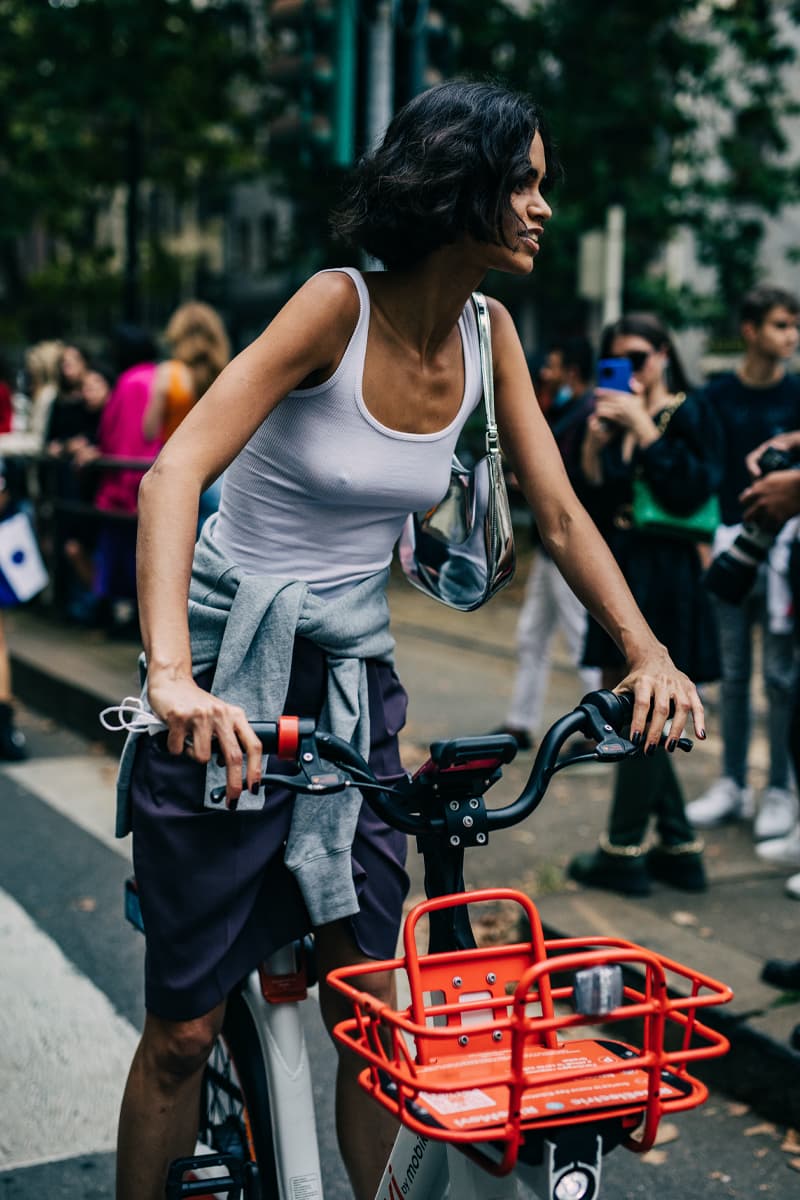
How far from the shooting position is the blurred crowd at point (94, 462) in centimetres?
761

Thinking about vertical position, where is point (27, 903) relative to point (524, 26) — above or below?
below

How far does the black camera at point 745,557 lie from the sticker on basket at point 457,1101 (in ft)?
9.39

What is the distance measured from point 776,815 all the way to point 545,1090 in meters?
4.21

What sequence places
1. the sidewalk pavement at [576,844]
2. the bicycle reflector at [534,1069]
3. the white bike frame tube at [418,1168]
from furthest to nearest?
the sidewalk pavement at [576,844]
the white bike frame tube at [418,1168]
the bicycle reflector at [534,1069]

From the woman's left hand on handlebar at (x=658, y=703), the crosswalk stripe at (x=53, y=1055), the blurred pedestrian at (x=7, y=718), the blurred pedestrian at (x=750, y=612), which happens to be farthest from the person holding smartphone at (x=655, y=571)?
the blurred pedestrian at (x=7, y=718)

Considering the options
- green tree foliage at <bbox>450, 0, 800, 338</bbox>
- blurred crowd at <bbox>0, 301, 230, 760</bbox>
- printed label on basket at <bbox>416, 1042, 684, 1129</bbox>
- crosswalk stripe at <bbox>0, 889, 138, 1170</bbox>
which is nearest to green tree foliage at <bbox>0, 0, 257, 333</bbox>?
green tree foliage at <bbox>450, 0, 800, 338</bbox>

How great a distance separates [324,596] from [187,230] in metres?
48.3

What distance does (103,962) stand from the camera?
4.36 metres

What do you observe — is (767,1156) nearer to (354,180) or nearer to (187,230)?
(354,180)

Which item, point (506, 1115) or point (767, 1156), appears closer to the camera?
point (506, 1115)

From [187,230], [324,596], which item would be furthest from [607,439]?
[187,230]

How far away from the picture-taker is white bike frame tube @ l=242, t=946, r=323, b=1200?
7.49 feet

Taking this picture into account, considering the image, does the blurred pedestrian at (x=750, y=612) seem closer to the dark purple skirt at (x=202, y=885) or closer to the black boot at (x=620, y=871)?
the black boot at (x=620, y=871)

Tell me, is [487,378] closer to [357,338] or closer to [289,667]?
[357,338]
